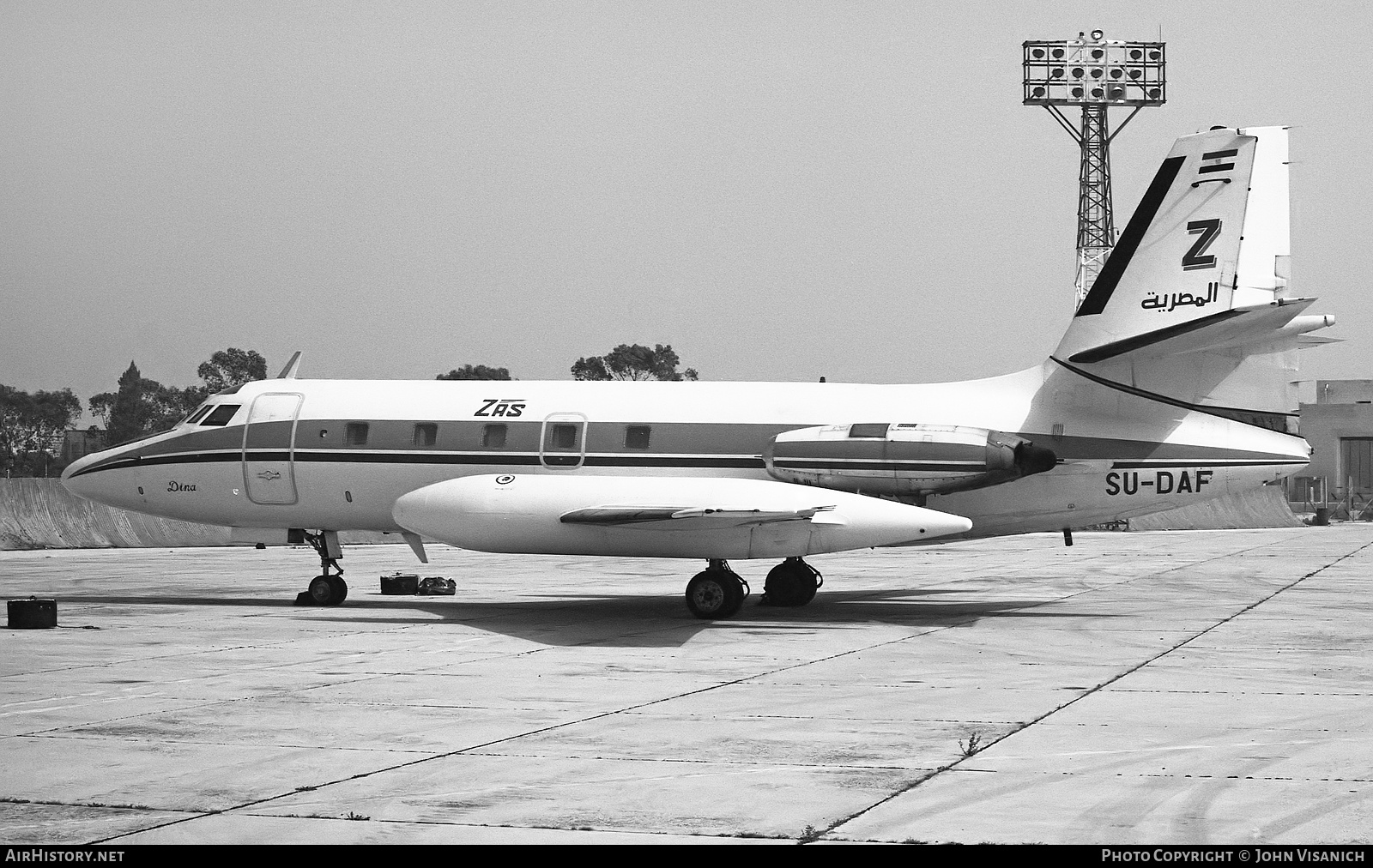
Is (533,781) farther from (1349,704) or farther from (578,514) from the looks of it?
(578,514)

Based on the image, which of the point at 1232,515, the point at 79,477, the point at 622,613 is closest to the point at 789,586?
the point at 622,613

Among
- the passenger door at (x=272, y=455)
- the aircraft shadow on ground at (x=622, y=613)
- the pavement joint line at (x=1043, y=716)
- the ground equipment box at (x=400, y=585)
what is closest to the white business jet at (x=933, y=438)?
the aircraft shadow on ground at (x=622, y=613)

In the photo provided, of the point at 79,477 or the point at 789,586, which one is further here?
the point at 79,477

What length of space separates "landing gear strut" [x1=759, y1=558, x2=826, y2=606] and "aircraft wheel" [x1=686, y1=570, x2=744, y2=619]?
2412 millimetres

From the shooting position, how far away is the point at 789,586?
78.2 ft

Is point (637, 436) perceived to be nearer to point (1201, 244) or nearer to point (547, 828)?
point (1201, 244)

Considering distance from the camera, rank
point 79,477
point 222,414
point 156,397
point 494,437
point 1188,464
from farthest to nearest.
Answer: point 156,397 < point 79,477 < point 222,414 < point 494,437 < point 1188,464

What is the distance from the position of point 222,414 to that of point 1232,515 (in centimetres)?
6162

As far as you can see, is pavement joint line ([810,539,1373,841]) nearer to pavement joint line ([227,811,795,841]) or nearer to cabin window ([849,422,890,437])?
pavement joint line ([227,811,795,841])

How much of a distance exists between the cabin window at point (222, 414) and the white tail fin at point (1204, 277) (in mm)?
13525

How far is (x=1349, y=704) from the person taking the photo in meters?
12.9

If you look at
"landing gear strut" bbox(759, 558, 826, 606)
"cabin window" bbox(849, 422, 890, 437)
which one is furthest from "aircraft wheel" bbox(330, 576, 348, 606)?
"cabin window" bbox(849, 422, 890, 437)

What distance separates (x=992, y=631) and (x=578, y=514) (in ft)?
19.6

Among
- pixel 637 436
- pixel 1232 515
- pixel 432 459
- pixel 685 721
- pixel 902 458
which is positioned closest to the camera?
pixel 685 721
